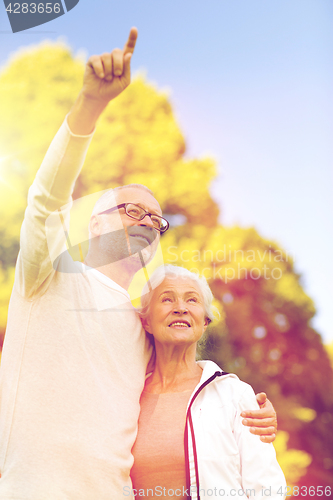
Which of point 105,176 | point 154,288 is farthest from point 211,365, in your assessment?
point 105,176

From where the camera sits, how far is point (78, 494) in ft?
3.81

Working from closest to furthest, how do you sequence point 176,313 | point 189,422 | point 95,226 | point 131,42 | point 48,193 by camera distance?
point 131,42, point 48,193, point 189,422, point 176,313, point 95,226

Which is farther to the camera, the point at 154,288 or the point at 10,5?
the point at 10,5

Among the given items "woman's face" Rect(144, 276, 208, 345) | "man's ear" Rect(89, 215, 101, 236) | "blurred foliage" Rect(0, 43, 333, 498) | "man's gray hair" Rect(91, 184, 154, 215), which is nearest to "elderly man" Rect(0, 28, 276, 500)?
"woman's face" Rect(144, 276, 208, 345)

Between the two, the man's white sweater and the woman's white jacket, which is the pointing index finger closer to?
the man's white sweater

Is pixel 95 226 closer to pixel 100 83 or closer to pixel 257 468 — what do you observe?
pixel 100 83

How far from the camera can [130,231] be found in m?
1.71

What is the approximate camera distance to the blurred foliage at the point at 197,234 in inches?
156

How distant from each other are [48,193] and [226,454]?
99 centimetres

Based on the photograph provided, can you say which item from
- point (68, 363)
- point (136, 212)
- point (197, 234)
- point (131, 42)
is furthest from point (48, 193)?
point (197, 234)

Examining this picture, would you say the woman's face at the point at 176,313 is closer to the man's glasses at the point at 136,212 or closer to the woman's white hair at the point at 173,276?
the woman's white hair at the point at 173,276

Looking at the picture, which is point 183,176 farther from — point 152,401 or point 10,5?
point 152,401

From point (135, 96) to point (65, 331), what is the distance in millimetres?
3847

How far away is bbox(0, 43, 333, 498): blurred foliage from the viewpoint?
3973 mm
